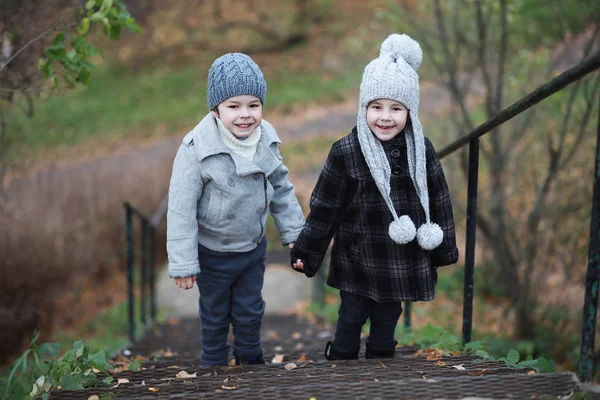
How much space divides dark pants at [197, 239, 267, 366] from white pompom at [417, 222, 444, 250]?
0.77 m

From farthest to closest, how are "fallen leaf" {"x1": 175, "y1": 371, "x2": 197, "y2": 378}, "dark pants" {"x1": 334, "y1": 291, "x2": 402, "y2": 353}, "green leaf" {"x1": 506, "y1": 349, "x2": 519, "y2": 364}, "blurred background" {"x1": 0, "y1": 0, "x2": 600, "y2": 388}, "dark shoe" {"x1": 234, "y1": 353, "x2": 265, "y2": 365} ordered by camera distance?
"blurred background" {"x1": 0, "y1": 0, "x2": 600, "y2": 388} → "dark shoe" {"x1": 234, "y1": 353, "x2": 265, "y2": 365} → "dark pants" {"x1": 334, "y1": 291, "x2": 402, "y2": 353} → "fallen leaf" {"x1": 175, "y1": 371, "x2": 197, "y2": 378} → "green leaf" {"x1": 506, "y1": 349, "x2": 519, "y2": 364}

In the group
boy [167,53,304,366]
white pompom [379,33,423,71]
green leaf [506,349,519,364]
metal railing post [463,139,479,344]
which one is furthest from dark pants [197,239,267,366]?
green leaf [506,349,519,364]

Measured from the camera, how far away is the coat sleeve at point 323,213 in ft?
8.54

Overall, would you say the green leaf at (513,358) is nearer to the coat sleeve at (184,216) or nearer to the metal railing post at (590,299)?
the metal railing post at (590,299)

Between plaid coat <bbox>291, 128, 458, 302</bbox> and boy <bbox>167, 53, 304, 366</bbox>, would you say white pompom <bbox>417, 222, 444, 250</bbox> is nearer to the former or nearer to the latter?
plaid coat <bbox>291, 128, 458, 302</bbox>

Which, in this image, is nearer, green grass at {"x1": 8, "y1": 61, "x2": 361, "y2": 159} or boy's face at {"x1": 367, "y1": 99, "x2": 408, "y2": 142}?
boy's face at {"x1": 367, "y1": 99, "x2": 408, "y2": 142}

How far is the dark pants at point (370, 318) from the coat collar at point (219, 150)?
2.10ft

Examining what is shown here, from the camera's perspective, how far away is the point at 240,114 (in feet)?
8.73

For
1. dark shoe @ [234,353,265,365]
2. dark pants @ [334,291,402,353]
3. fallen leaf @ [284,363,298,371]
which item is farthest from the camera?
dark shoe @ [234,353,265,365]

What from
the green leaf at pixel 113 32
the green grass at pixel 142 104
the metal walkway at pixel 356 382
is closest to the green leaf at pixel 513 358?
the metal walkway at pixel 356 382

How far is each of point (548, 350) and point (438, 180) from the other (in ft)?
13.3

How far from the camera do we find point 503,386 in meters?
1.85

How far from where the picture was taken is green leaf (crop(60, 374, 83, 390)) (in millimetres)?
2131

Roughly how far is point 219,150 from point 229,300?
0.71m
